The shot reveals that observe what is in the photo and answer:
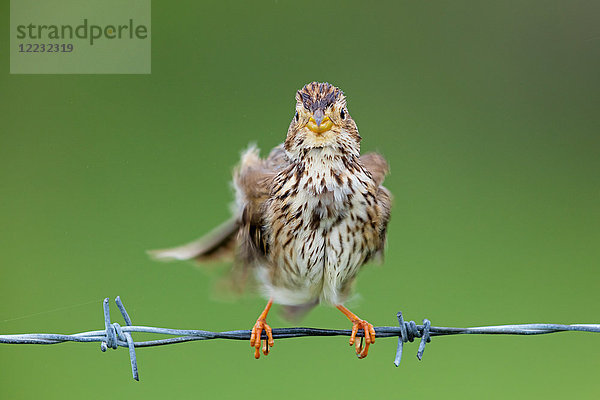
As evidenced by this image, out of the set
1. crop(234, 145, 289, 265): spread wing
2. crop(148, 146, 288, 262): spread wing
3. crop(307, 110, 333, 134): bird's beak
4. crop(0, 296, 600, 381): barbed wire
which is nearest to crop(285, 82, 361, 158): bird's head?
crop(307, 110, 333, 134): bird's beak

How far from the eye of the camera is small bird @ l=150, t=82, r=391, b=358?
3.53 metres

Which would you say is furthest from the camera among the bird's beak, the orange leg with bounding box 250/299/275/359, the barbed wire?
the orange leg with bounding box 250/299/275/359

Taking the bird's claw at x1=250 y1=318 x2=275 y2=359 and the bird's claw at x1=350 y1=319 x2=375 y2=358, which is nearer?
the bird's claw at x1=250 y1=318 x2=275 y2=359

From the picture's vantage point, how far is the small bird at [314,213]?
3.53 metres

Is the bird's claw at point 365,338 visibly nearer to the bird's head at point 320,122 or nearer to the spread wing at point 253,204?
the spread wing at point 253,204

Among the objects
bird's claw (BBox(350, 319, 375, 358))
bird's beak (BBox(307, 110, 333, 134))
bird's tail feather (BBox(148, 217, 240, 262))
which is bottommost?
bird's claw (BBox(350, 319, 375, 358))

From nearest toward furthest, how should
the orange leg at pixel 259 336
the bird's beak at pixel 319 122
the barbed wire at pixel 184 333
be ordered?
the barbed wire at pixel 184 333 < the bird's beak at pixel 319 122 < the orange leg at pixel 259 336

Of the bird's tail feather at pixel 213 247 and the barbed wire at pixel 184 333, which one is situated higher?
the bird's tail feather at pixel 213 247

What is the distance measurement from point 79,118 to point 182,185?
1027mm

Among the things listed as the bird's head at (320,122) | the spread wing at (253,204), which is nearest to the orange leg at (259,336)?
the spread wing at (253,204)

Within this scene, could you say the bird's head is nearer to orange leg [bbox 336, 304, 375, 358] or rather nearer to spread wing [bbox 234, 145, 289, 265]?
spread wing [bbox 234, 145, 289, 265]

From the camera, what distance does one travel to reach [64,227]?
5.82m

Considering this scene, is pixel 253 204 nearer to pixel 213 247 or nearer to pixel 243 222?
pixel 243 222

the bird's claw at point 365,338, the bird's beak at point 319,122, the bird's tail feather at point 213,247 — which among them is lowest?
the bird's claw at point 365,338
